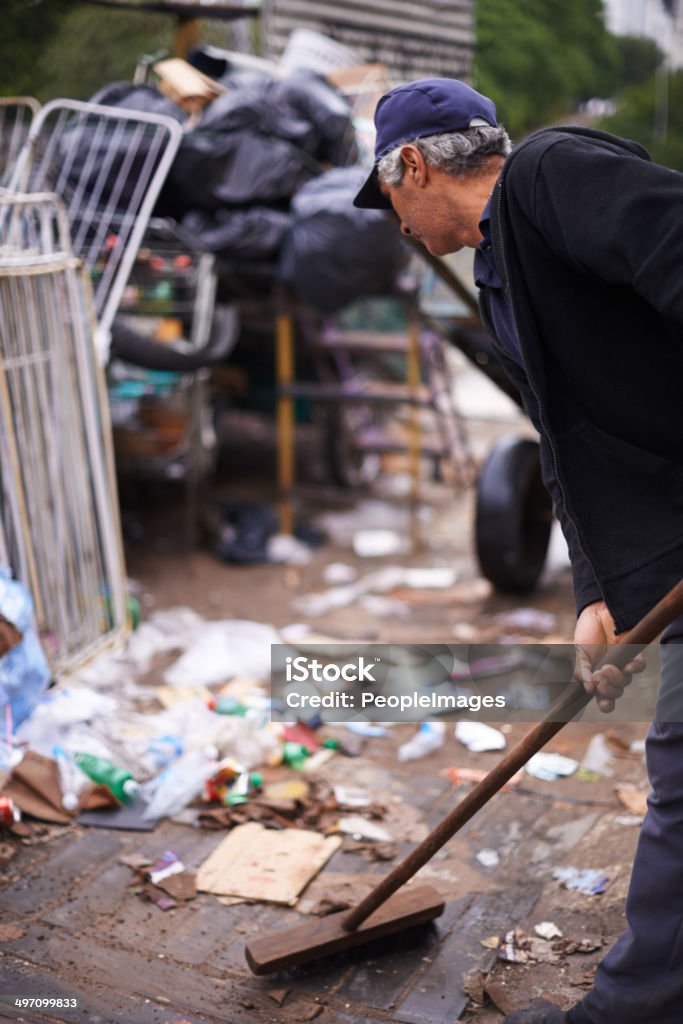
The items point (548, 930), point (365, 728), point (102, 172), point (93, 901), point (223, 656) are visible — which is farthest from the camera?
point (102, 172)

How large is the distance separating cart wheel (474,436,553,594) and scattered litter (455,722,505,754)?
149 cm

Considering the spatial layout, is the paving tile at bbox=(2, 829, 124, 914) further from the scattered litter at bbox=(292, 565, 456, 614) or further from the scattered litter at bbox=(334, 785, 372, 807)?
the scattered litter at bbox=(292, 565, 456, 614)

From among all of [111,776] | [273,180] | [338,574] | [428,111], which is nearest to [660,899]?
[428,111]

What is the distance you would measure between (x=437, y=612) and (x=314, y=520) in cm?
189

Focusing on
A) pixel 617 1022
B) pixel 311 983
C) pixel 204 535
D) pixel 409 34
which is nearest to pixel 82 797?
pixel 311 983

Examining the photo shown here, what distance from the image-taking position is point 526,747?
219cm

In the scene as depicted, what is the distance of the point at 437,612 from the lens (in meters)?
5.63

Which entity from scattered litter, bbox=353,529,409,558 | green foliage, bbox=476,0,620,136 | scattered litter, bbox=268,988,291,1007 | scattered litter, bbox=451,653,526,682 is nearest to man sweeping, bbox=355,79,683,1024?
scattered litter, bbox=268,988,291,1007

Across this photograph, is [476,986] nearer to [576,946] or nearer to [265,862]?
[576,946]

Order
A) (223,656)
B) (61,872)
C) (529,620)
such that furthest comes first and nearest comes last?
(529,620), (223,656), (61,872)

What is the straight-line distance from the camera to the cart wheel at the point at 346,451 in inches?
302

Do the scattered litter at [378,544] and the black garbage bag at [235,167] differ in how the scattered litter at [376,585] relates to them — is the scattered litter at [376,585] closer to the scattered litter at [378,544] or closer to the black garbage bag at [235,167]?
the scattered litter at [378,544]

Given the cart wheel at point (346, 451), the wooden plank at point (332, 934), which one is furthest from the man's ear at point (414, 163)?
the cart wheel at point (346, 451)

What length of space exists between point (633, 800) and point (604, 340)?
2.11 metres
